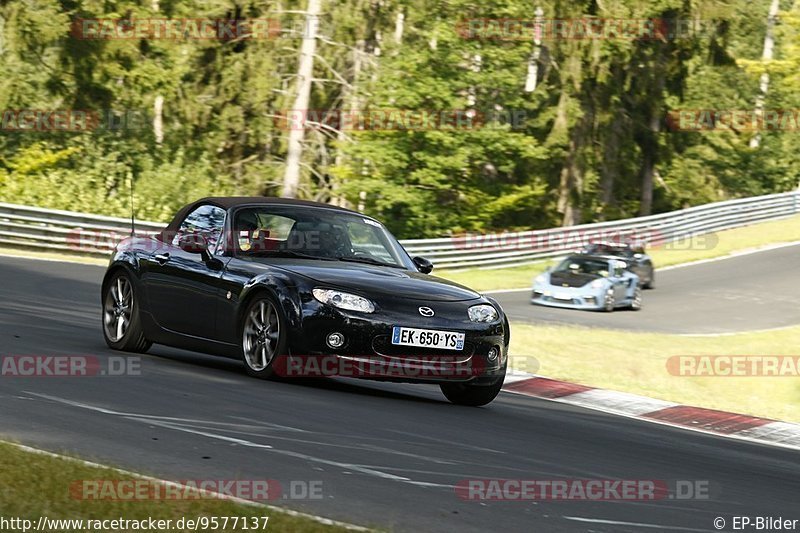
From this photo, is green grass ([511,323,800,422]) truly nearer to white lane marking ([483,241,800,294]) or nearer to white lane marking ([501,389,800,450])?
white lane marking ([501,389,800,450])

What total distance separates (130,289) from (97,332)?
2.12 meters

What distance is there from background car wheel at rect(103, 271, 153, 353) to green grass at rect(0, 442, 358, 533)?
229 inches

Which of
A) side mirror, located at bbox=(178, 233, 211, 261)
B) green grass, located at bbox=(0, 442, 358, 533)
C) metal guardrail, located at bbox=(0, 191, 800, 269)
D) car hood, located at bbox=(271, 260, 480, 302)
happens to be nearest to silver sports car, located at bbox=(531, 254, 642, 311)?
metal guardrail, located at bbox=(0, 191, 800, 269)

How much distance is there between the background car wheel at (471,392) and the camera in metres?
11.0

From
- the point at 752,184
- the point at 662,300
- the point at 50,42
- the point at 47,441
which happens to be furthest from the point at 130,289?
the point at 752,184

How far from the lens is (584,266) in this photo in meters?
30.0

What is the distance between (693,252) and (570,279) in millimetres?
13535

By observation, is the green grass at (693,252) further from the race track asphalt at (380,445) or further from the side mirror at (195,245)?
the race track asphalt at (380,445)

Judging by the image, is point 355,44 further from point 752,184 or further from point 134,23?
point 752,184

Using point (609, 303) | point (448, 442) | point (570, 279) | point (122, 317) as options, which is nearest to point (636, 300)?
point (609, 303)

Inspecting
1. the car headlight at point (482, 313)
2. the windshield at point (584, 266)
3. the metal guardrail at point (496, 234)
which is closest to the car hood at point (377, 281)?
the car headlight at point (482, 313)

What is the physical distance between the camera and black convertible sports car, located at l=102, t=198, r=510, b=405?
10203 millimetres

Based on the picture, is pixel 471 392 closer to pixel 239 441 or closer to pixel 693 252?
pixel 239 441

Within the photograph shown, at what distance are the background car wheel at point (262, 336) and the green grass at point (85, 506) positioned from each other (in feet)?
13.5
